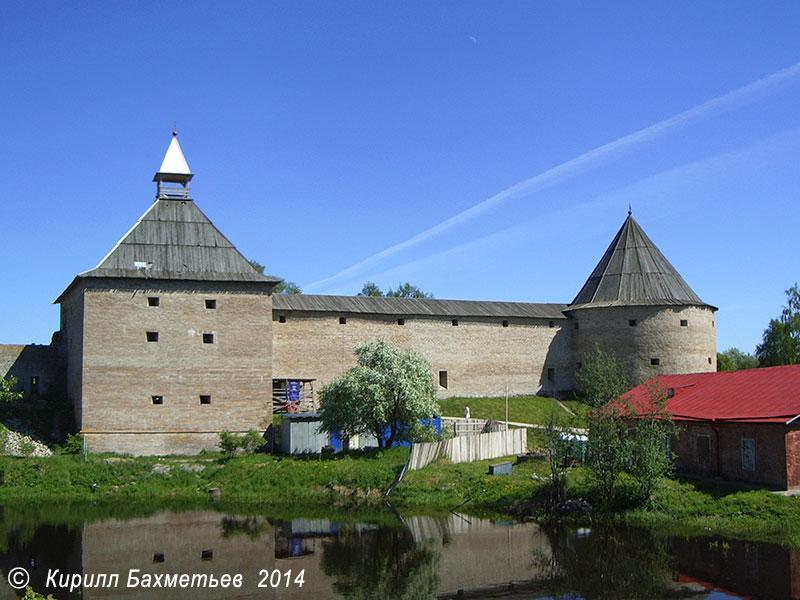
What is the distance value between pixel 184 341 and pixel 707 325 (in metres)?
21.6

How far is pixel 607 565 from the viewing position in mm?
14023

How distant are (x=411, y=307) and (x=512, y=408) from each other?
5908mm

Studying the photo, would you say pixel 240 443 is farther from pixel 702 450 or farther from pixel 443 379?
pixel 702 450

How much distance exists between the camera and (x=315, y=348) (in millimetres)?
30797

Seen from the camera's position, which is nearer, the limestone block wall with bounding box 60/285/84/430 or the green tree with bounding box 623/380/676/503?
the green tree with bounding box 623/380/676/503

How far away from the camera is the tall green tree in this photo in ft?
128

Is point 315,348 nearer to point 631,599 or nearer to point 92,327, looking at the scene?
point 92,327

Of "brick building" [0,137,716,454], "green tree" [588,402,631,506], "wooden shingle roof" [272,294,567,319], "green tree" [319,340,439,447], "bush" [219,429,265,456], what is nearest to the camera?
"green tree" [588,402,631,506]

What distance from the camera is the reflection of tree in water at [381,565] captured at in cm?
1283

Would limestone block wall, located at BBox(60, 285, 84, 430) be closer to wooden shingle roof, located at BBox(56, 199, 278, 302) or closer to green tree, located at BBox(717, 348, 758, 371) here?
A: wooden shingle roof, located at BBox(56, 199, 278, 302)

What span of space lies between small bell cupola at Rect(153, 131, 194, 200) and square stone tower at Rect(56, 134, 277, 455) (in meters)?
0.70

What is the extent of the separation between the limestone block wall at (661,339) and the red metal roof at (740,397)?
903cm

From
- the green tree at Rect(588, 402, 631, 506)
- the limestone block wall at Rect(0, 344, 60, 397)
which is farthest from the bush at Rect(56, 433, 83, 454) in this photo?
the green tree at Rect(588, 402, 631, 506)

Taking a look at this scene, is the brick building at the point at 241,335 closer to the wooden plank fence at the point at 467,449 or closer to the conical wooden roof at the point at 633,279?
the conical wooden roof at the point at 633,279
